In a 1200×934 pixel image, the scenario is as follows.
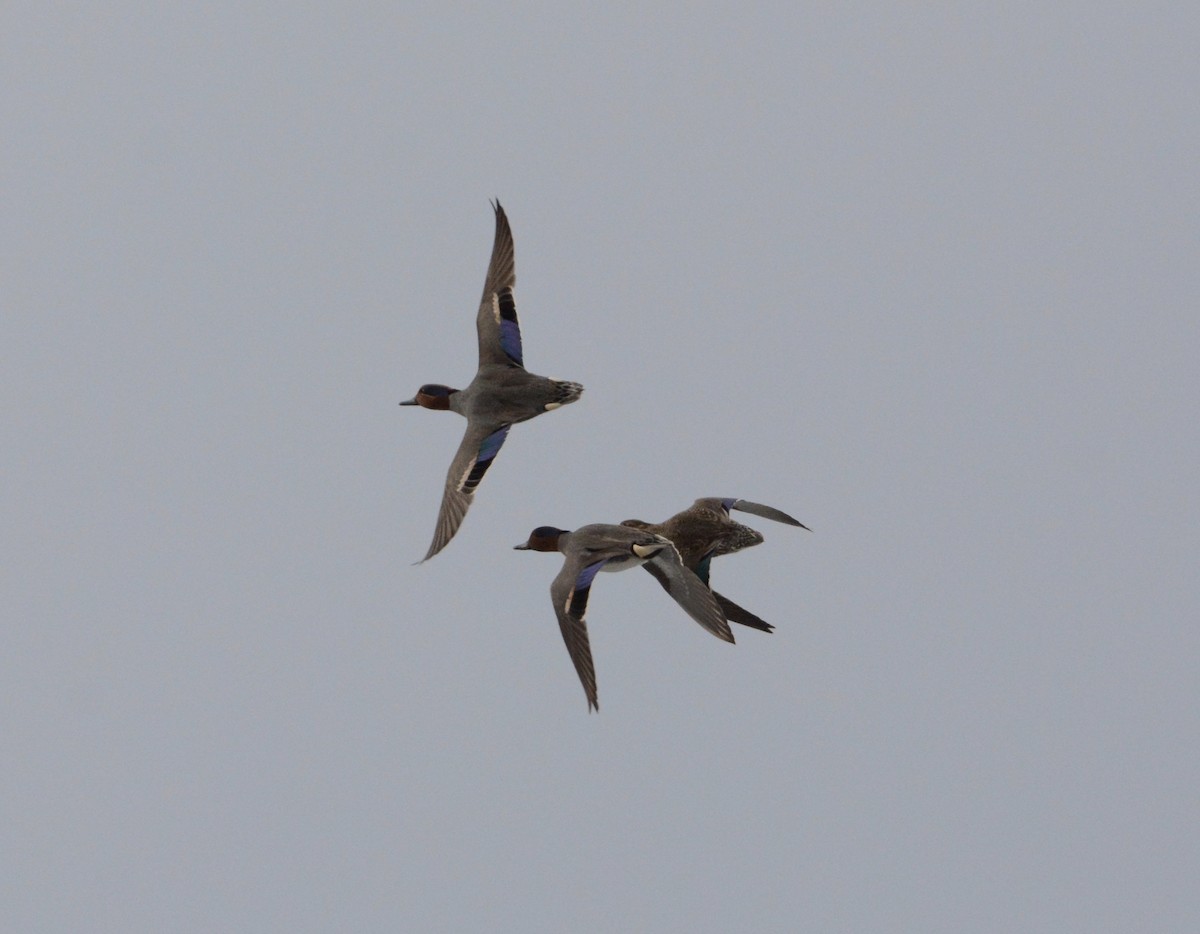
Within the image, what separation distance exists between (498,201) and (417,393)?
3012 mm

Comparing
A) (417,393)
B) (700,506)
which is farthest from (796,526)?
(417,393)

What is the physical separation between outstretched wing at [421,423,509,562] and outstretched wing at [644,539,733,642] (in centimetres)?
316

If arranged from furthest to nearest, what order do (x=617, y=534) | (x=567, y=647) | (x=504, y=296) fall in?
(x=504, y=296) → (x=617, y=534) → (x=567, y=647)

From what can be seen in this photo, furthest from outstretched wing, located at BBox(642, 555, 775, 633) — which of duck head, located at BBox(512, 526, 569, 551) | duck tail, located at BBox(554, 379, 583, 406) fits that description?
duck tail, located at BBox(554, 379, 583, 406)

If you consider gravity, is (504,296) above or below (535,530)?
above

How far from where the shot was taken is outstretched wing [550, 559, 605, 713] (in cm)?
1616

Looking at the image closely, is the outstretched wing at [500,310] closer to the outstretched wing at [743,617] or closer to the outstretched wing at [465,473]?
the outstretched wing at [465,473]

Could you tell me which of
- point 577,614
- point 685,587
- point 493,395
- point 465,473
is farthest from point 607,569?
point 493,395

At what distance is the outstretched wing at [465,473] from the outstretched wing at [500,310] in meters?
1.11

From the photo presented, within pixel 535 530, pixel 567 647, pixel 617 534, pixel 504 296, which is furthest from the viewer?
pixel 504 296

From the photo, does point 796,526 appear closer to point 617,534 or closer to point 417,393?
point 617,534

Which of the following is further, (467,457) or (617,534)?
(467,457)

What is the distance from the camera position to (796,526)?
63.8ft

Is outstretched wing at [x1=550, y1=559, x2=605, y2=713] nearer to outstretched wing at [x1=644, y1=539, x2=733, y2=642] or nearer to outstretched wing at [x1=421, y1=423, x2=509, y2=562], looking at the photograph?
outstretched wing at [x1=644, y1=539, x2=733, y2=642]
